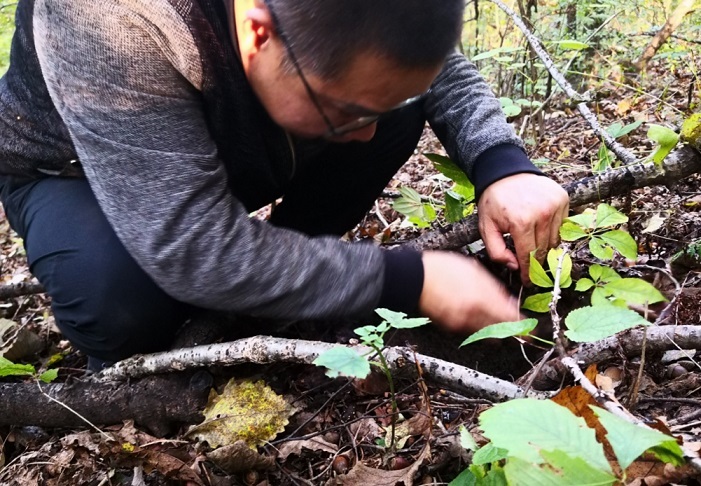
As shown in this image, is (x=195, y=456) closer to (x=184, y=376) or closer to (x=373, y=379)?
(x=184, y=376)

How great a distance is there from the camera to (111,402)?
1.74m

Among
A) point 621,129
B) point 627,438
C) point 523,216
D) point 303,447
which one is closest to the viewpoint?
point 627,438

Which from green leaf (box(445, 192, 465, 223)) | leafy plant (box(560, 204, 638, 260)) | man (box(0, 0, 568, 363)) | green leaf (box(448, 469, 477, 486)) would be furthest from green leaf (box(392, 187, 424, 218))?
green leaf (box(448, 469, 477, 486))

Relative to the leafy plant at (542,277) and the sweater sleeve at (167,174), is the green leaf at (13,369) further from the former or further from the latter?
the leafy plant at (542,277)

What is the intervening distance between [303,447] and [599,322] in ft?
2.93

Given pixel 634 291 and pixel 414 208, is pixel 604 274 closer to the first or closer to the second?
pixel 634 291

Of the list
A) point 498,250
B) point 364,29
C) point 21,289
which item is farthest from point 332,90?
point 21,289

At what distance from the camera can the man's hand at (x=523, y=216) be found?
167cm

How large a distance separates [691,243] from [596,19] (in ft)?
12.0

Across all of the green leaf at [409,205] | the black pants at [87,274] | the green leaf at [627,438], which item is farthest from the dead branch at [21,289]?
the green leaf at [627,438]

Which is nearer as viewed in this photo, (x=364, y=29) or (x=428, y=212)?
(x=364, y=29)

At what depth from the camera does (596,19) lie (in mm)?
4770

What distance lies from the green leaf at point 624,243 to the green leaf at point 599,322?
1.58 feet

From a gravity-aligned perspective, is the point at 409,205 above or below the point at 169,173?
below
